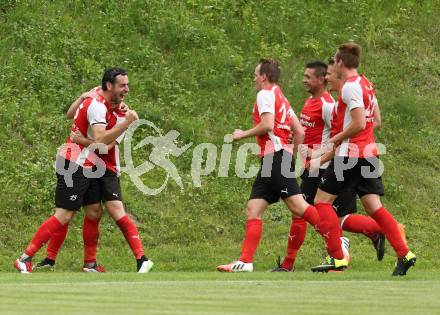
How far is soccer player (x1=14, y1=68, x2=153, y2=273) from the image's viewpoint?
13.2 meters

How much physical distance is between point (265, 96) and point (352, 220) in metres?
1.87

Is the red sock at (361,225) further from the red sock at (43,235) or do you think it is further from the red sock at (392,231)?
the red sock at (43,235)

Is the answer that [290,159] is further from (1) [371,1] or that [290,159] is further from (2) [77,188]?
(1) [371,1]

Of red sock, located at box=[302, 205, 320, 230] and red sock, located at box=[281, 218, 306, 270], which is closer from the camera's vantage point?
red sock, located at box=[302, 205, 320, 230]

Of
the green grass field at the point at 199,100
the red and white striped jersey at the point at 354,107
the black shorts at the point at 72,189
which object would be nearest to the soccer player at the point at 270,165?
the green grass field at the point at 199,100

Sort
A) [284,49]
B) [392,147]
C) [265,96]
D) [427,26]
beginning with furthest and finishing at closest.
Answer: [427,26]
[284,49]
[392,147]
[265,96]

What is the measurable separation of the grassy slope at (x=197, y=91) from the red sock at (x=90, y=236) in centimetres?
153

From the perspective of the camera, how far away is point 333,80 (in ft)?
43.7

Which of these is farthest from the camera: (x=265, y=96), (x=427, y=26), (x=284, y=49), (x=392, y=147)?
(x=427, y=26)

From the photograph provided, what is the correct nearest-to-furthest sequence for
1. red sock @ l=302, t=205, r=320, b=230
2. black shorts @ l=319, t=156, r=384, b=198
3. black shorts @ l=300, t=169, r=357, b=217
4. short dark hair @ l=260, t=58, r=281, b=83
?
black shorts @ l=319, t=156, r=384, b=198, red sock @ l=302, t=205, r=320, b=230, short dark hair @ l=260, t=58, r=281, b=83, black shorts @ l=300, t=169, r=357, b=217

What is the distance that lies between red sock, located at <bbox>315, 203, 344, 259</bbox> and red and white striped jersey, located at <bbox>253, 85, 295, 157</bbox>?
1.21 metres

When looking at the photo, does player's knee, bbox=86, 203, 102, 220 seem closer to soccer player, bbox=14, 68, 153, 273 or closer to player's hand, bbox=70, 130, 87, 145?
soccer player, bbox=14, 68, 153, 273

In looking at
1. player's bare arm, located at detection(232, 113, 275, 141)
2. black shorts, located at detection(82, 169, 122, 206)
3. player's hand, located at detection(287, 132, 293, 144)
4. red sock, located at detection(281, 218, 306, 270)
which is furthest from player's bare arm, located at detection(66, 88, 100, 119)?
red sock, located at detection(281, 218, 306, 270)

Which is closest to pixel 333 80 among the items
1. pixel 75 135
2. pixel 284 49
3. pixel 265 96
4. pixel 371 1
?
pixel 265 96
